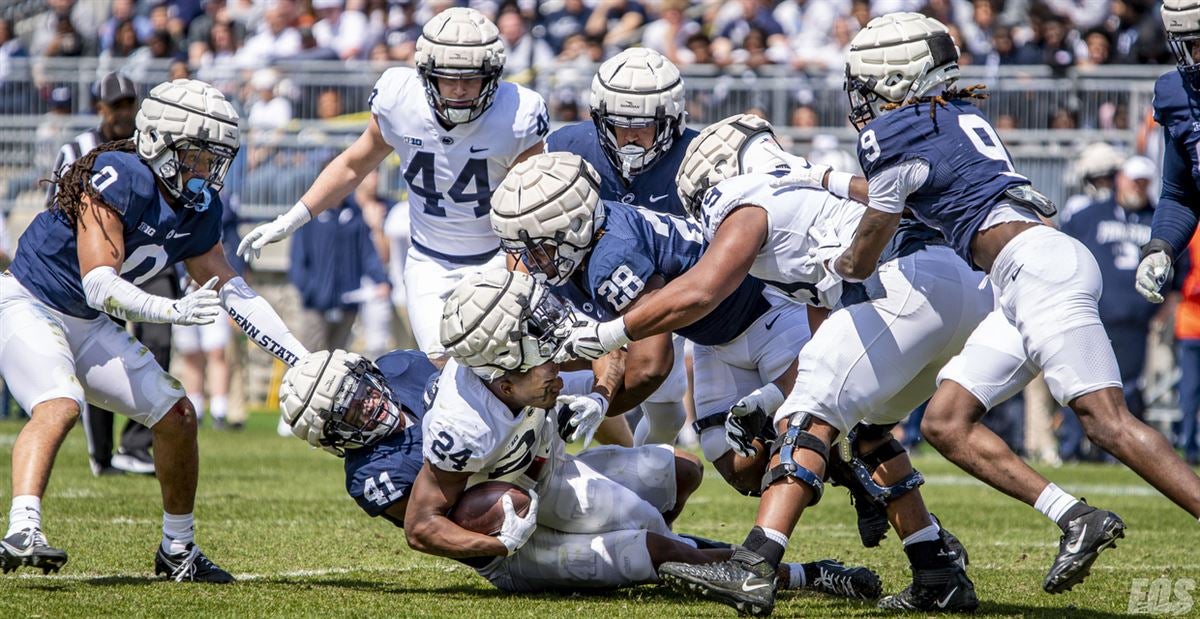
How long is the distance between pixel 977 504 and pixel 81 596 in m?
5.26

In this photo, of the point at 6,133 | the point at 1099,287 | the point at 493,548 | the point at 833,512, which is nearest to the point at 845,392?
the point at 1099,287

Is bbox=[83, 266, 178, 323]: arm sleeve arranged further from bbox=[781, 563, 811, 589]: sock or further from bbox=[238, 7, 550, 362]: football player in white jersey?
bbox=[781, 563, 811, 589]: sock

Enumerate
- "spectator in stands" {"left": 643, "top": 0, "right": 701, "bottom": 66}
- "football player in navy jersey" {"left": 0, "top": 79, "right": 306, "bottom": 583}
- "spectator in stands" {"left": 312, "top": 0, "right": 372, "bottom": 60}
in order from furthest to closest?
"spectator in stands" {"left": 312, "top": 0, "right": 372, "bottom": 60}
"spectator in stands" {"left": 643, "top": 0, "right": 701, "bottom": 66}
"football player in navy jersey" {"left": 0, "top": 79, "right": 306, "bottom": 583}

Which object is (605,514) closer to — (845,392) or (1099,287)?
(845,392)

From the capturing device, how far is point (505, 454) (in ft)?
15.5

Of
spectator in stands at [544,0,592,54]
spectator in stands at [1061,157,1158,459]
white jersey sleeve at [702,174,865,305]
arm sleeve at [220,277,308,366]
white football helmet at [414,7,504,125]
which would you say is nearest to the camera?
white jersey sleeve at [702,174,865,305]

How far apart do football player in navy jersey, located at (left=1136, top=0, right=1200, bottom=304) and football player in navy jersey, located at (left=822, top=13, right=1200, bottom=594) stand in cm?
65

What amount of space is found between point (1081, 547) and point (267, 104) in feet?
38.9

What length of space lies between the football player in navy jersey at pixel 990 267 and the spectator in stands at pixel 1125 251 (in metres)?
6.58

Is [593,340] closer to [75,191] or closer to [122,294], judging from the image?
[122,294]

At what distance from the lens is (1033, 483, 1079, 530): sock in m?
4.45

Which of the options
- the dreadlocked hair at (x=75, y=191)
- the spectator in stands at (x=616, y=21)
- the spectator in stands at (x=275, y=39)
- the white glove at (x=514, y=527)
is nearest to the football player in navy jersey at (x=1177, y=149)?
the white glove at (x=514, y=527)

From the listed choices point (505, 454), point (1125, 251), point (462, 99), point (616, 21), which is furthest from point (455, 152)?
point (616, 21)

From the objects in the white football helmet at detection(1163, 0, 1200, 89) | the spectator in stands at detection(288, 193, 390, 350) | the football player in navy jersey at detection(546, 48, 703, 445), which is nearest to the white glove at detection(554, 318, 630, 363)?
the football player in navy jersey at detection(546, 48, 703, 445)
